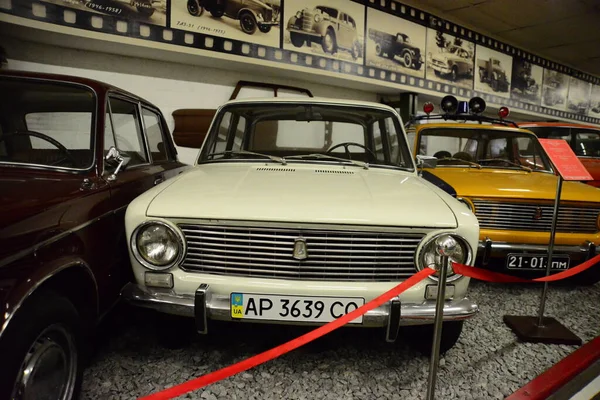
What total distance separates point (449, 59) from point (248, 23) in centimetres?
414

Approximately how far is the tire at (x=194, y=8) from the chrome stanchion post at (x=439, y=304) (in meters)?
3.79

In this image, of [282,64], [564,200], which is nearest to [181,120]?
[282,64]

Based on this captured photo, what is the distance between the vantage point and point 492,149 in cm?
403

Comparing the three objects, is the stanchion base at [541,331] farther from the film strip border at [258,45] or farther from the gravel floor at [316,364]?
the film strip border at [258,45]

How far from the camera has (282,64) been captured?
4746 millimetres

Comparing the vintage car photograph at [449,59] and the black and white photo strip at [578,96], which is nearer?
the vintage car photograph at [449,59]

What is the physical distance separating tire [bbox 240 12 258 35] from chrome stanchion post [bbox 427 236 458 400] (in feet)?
12.5

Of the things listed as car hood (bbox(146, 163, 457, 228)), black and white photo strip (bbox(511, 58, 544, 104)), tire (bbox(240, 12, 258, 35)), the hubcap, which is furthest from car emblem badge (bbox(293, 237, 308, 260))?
black and white photo strip (bbox(511, 58, 544, 104))

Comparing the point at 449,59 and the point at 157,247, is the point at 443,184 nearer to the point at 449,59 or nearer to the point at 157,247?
the point at 157,247

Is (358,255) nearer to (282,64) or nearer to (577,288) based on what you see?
(577,288)

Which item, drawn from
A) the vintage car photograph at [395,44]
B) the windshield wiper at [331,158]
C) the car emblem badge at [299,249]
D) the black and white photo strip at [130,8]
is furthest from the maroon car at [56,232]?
the vintage car photograph at [395,44]

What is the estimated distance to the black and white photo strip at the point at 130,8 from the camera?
11.5 feet

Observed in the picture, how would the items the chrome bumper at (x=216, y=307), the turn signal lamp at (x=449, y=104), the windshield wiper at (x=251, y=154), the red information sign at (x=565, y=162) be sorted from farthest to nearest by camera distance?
the turn signal lamp at (x=449, y=104), the windshield wiper at (x=251, y=154), the red information sign at (x=565, y=162), the chrome bumper at (x=216, y=307)

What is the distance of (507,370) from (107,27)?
4.39 metres
